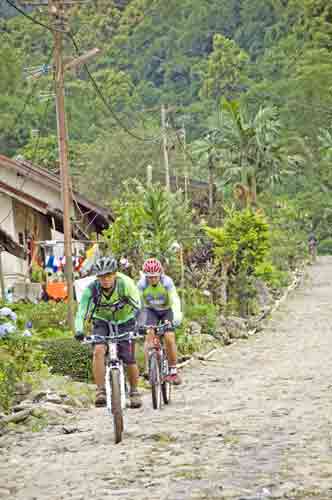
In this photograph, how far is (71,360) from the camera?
17422mm

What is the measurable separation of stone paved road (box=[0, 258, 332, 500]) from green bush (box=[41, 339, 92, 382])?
2270 mm

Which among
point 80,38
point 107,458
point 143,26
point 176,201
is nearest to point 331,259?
point 80,38

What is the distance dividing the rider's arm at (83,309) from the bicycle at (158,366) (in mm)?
1806

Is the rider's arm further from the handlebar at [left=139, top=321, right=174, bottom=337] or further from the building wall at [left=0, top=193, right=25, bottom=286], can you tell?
the building wall at [left=0, top=193, right=25, bottom=286]

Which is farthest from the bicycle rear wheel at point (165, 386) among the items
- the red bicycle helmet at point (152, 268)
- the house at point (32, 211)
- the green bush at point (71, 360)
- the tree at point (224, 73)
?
the tree at point (224, 73)

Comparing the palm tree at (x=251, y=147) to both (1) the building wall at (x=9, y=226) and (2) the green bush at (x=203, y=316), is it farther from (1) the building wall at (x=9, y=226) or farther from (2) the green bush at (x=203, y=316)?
(2) the green bush at (x=203, y=316)

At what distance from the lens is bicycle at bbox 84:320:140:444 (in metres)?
9.85

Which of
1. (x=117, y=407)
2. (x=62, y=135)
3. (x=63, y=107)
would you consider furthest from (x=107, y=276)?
(x=63, y=107)

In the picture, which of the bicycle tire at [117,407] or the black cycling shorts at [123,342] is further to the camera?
the black cycling shorts at [123,342]

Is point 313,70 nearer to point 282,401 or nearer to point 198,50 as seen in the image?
point 198,50

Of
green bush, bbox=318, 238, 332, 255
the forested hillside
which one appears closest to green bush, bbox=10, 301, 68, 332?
the forested hillside

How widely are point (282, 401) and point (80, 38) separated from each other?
80.8m

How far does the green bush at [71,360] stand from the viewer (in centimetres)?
1727

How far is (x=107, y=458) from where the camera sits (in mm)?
9102
